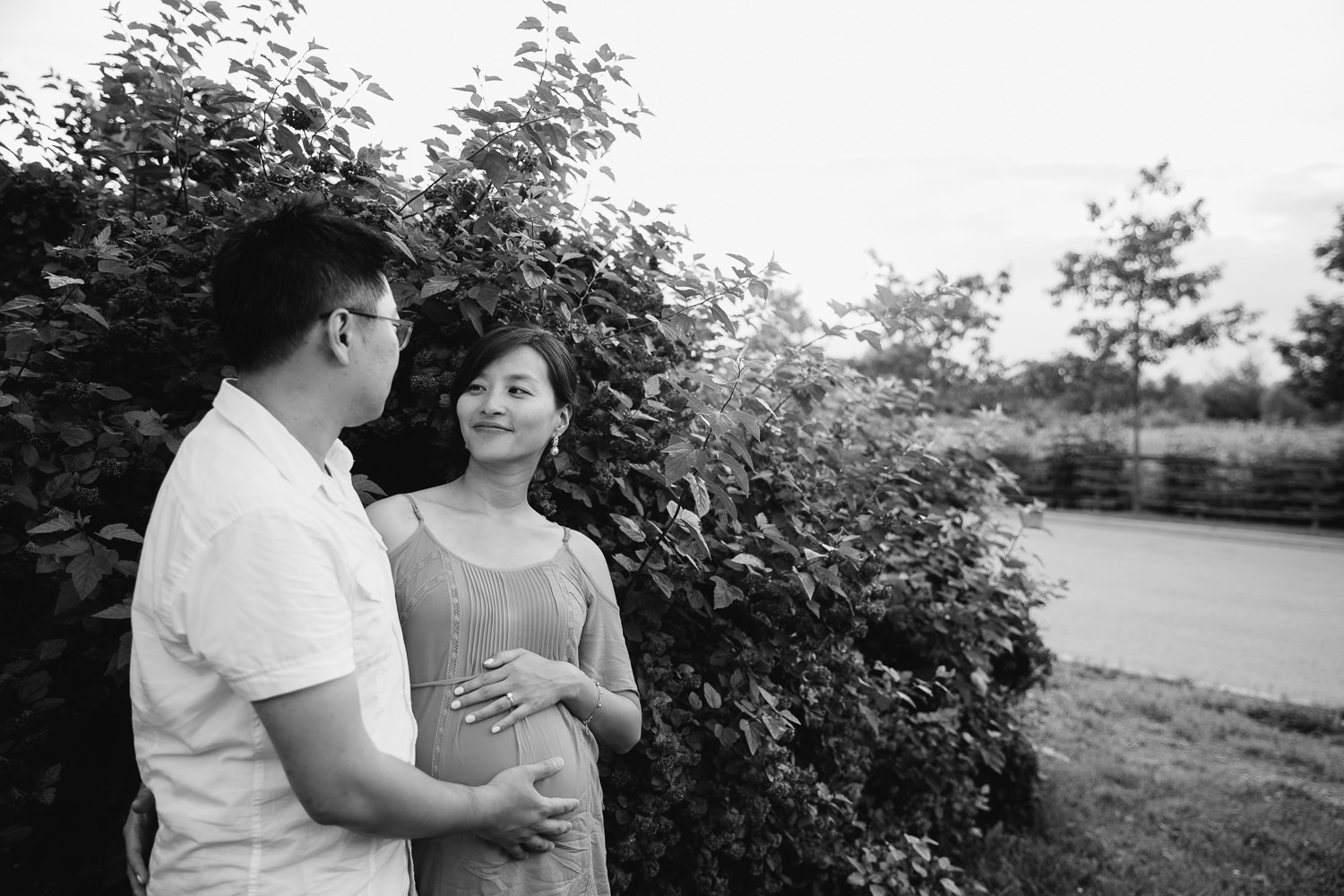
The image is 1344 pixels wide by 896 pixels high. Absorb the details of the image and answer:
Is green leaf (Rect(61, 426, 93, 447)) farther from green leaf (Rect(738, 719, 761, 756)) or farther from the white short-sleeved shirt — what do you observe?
green leaf (Rect(738, 719, 761, 756))

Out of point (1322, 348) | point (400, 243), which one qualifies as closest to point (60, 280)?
point (400, 243)

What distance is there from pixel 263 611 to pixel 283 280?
0.50 metres

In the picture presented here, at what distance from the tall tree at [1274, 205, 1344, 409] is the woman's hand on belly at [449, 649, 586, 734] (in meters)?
31.2

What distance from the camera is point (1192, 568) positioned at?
40.1 feet

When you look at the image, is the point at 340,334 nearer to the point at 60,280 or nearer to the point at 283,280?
the point at 283,280

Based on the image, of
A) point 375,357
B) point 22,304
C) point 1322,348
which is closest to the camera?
point 375,357

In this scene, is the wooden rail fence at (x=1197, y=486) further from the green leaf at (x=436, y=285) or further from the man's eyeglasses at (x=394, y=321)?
the man's eyeglasses at (x=394, y=321)

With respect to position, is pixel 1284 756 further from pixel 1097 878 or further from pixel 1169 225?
pixel 1169 225

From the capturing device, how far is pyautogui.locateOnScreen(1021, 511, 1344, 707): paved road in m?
7.14

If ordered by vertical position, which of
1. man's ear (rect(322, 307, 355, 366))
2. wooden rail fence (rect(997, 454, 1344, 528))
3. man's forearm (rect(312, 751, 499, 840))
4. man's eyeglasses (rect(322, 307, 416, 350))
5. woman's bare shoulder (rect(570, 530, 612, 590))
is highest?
man's eyeglasses (rect(322, 307, 416, 350))

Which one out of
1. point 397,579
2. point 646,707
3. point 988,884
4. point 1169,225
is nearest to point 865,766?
point 988,884

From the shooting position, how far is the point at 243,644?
110 cm

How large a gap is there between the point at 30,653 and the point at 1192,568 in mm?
13769

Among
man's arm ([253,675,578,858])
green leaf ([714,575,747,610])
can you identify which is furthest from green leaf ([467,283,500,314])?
man's arm ([253,675,578,858])
